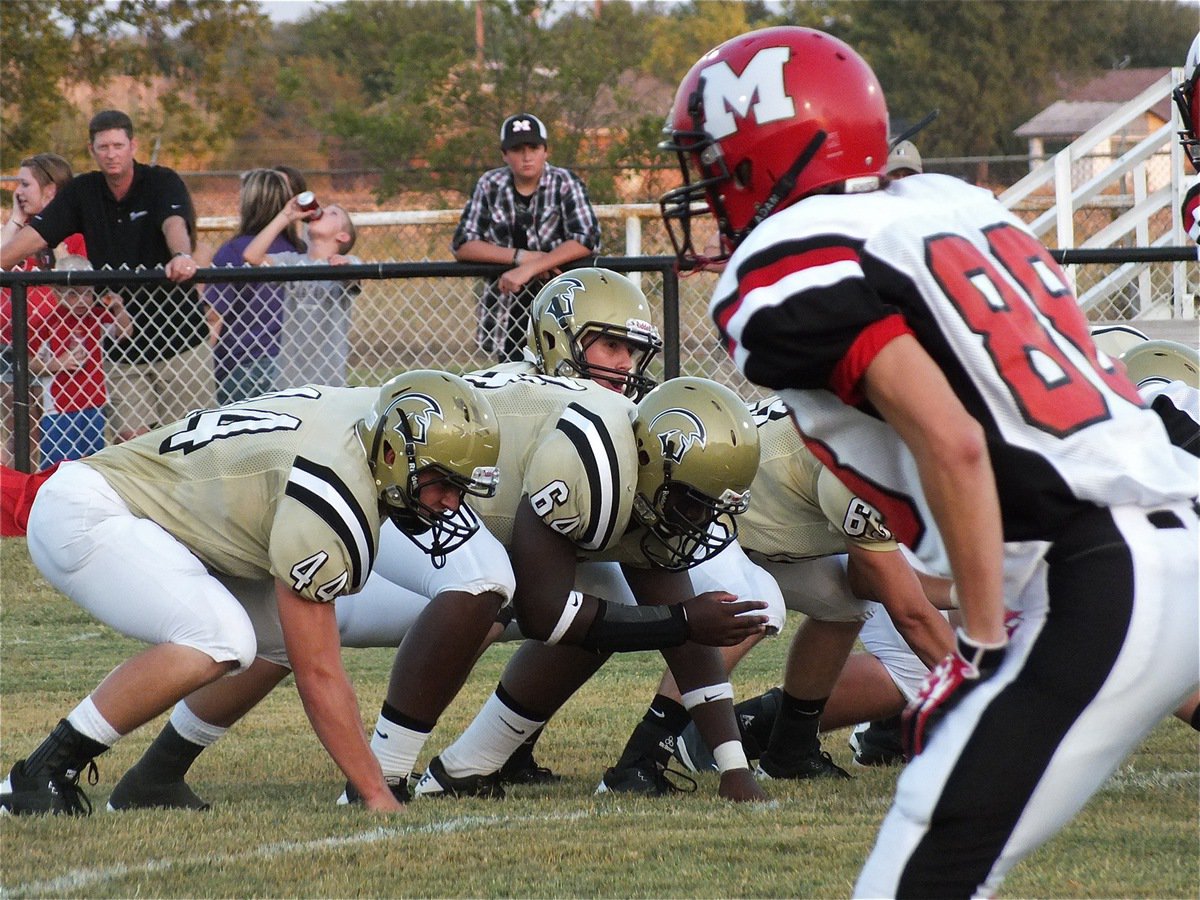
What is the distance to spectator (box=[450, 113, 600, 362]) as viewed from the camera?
732 cm

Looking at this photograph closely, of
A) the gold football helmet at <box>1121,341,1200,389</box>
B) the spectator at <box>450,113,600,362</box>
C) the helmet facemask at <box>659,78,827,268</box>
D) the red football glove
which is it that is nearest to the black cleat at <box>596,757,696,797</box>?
the gold football helmet at <box>1121,341,1200,389</box>

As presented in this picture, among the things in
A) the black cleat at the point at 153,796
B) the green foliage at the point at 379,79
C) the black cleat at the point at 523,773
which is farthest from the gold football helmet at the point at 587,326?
the green foliage at the point at 379,79

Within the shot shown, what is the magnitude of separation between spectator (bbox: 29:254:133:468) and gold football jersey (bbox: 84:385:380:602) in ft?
10.4

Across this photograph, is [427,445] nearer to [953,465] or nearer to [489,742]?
[489,742]

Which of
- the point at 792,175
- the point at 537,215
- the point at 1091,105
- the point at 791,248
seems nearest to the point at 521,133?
the point at 537,215

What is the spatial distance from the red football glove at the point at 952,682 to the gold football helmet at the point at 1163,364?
2663 millimetres

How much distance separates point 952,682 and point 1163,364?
9.33 feet

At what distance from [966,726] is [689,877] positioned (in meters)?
1.51

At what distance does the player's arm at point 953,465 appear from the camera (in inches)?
83.7

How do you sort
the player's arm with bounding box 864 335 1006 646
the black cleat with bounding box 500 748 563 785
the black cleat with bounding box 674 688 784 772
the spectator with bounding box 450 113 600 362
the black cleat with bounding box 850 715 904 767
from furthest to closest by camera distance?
the spectator with bounding box 450 113 600 362 → the black cleat with bounding box 850 715 904 767 → the black cleat with bounding box 674 688 784 772 → the black cleat with bounding box 500 748 563 785 → the player's arm with bounding box 864 335 1006 646

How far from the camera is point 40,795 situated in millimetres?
4250

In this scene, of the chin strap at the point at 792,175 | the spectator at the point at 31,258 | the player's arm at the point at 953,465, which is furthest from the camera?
the spectator at the point at 31,258

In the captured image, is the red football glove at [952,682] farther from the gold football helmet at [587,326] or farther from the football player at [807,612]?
the gold football helmet at [587,326]

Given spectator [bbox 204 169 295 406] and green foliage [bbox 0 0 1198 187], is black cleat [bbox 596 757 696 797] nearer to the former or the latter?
spectator [bbox 204 169 295 406]
